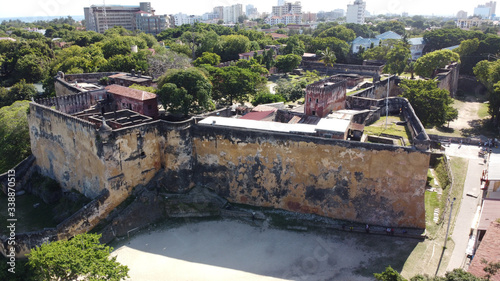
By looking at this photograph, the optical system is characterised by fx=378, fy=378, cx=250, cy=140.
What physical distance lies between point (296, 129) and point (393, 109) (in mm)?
16864

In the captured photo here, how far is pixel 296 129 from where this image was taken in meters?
24.6

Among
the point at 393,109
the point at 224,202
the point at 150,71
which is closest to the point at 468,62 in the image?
the point at 393,109

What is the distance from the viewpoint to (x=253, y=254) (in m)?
21.6

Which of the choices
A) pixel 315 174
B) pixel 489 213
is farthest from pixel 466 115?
pixel 315 174

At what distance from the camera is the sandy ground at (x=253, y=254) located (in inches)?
792

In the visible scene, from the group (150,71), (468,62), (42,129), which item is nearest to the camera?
(42,129)

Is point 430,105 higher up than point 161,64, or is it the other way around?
point 161,64

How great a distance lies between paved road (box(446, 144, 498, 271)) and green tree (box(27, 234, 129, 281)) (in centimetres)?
1722

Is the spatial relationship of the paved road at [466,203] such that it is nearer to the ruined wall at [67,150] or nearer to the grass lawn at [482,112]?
the grass lawn at [482,112]

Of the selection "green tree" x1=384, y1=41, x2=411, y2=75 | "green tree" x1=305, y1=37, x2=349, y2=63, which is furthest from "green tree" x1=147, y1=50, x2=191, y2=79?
"green tree" x1=305, y1=37, x2=349, y2=63

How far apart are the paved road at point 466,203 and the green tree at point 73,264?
56.5 feet

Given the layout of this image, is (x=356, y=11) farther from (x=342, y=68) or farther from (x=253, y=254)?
(x=253, y=254)

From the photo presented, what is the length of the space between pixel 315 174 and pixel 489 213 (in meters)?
9.91

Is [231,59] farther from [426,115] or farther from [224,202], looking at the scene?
[224,202]
